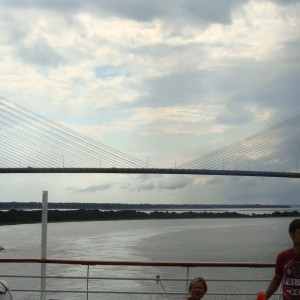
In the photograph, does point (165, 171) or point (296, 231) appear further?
point (165, 171)

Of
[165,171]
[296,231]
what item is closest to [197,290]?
[296,231]

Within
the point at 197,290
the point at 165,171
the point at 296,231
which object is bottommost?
the point at 197,290

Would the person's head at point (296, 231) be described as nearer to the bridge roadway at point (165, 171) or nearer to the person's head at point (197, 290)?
the person's head at point (197, 290)

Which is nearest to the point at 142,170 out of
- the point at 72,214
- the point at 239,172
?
the point at 239,172

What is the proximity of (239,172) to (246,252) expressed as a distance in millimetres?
6527

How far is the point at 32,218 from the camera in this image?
6688cm

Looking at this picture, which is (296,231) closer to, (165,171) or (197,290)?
(197,290)

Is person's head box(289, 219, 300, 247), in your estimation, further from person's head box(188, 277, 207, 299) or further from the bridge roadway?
the bridge roadway

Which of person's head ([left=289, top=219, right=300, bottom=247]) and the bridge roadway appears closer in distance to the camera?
person's head ([left=289, top=219, right=300, bottom=247])

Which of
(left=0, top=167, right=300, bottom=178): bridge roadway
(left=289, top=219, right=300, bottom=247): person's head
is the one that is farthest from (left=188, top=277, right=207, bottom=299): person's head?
(left=0, top=167, right=300, bottom=178): bridge roadway

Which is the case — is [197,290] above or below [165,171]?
below

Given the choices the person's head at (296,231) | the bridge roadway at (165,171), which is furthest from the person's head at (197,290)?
the bridge roadway at (165,171)

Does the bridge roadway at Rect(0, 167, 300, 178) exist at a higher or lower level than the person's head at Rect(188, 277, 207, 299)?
higher

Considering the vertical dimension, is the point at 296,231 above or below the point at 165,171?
below
